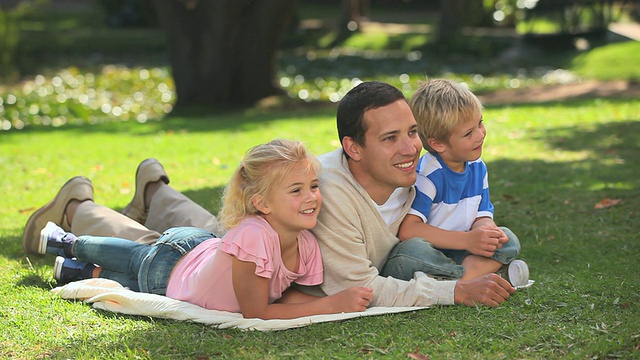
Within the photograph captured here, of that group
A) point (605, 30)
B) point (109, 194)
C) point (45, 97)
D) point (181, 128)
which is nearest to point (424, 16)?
point (605, 30)

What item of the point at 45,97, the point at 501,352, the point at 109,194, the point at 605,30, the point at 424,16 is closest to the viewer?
the point at 501,352

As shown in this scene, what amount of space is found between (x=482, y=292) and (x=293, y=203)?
3.33 feet

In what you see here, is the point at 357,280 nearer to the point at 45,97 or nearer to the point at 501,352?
the point at 501,352

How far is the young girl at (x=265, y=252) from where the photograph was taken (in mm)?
4078

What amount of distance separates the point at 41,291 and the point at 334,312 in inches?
66.4

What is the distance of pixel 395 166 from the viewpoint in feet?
14.1

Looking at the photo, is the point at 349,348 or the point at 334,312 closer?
the point at 349,348

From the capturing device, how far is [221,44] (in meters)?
14.3

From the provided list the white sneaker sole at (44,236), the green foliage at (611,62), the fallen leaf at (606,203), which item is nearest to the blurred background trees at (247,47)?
the green foliage at (611,62)

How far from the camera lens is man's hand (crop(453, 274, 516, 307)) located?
168 inches

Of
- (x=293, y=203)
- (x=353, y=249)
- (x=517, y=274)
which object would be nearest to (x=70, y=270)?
(x=293, y=203)

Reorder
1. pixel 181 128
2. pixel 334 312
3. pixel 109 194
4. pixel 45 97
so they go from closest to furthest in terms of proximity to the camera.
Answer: pixel 334 312
pixel 109 194
pixel 181 128
pixel 45 97

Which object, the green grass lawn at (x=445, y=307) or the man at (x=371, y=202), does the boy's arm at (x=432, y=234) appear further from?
the green grass lawn at (x=445, y=307)

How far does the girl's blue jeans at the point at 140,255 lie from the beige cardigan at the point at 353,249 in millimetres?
726
